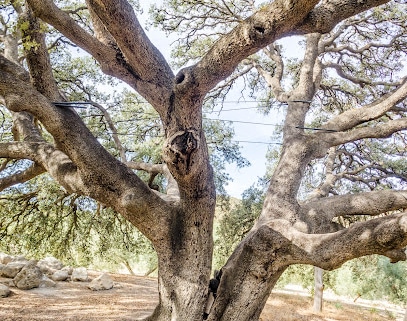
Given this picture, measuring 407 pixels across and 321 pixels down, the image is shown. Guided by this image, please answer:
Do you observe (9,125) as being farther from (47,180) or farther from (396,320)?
(396,320)

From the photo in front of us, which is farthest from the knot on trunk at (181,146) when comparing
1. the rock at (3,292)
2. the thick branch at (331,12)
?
the rock at (3,292)

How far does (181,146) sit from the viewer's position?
117 inches

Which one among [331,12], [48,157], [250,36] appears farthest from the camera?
[48,157]

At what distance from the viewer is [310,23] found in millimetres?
2484

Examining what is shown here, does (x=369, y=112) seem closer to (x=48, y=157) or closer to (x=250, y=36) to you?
(x=250, y=36)

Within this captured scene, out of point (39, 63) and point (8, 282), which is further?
point (8, 282)

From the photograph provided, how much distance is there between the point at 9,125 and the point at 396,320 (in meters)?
13.6

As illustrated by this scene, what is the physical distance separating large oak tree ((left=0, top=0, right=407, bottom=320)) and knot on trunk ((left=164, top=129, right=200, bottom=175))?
10 millimetres

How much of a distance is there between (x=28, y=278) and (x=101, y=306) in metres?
2.40

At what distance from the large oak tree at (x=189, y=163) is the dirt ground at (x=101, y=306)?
3.29 metres

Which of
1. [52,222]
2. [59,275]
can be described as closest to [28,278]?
[52,222]

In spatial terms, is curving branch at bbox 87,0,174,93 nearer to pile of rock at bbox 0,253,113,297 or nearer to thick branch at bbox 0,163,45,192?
thick branch at bbox 0,163,45,192

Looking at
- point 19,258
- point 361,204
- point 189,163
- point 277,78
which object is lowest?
point 19,258

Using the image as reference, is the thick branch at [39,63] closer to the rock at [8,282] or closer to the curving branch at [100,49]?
the curving branch at [100,49]
